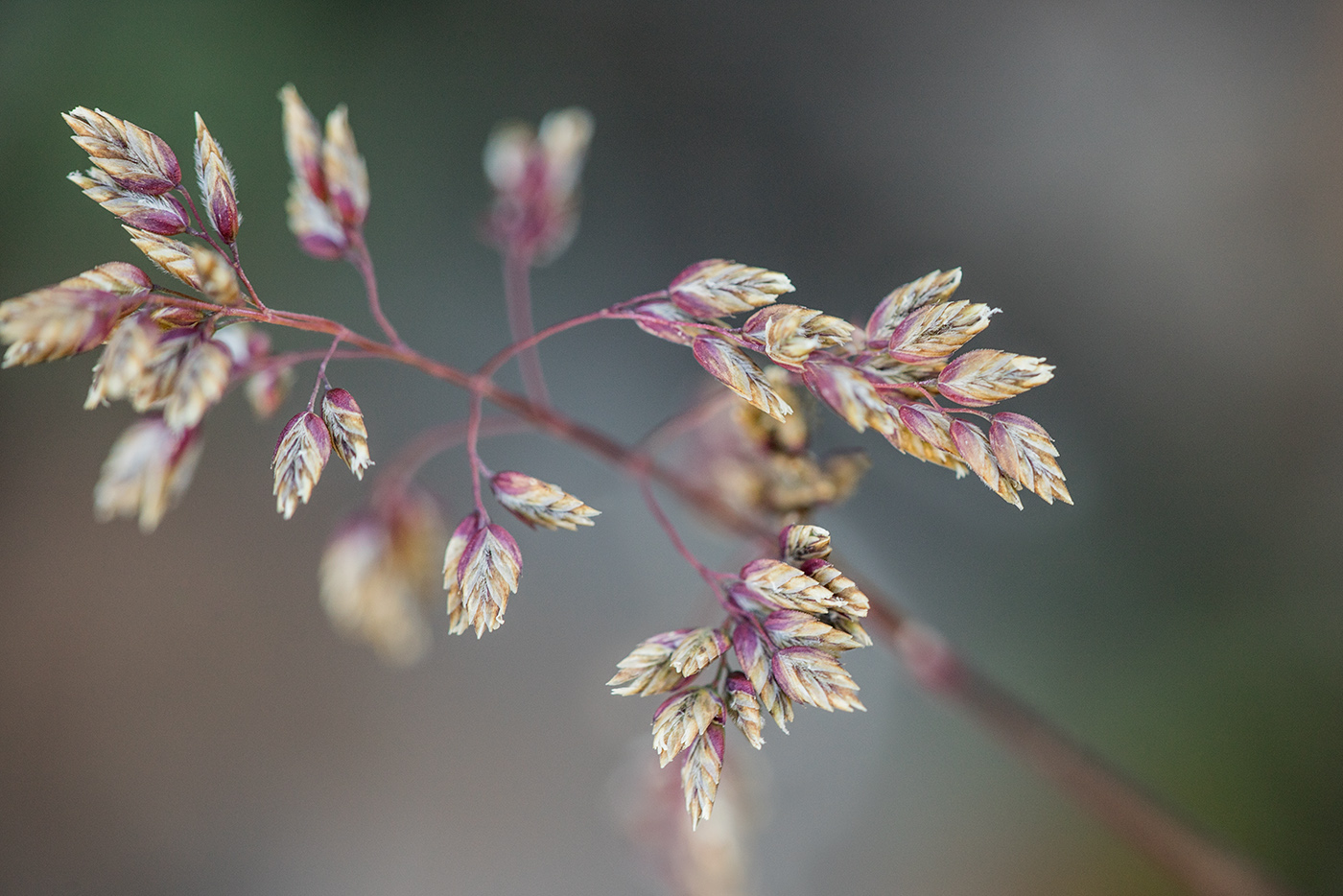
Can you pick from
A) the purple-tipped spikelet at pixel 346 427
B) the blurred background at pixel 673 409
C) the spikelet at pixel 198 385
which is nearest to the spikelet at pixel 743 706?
the purple-tipped spikelet at pixel 346 427

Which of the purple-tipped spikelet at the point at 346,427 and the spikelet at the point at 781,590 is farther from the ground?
the purple-tipped spikelet at the point at 346,427

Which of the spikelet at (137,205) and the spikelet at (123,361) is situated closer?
the spikelet at (123,361)

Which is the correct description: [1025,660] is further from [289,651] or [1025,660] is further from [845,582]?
[289,651]

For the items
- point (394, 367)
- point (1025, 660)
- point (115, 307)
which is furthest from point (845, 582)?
point (394, 367)

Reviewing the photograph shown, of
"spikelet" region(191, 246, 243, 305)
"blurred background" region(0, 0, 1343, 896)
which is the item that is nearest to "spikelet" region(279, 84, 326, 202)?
"spikelet" region(191, 246, 243, 305)

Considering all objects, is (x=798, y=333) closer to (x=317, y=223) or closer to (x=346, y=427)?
(x=346, y=427)

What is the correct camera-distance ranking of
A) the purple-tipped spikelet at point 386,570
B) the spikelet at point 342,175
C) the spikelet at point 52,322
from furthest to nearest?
the purple-tipped spikelet at point 386,570 < the spikelet at point 342,175 < the spikelet at point 52,322

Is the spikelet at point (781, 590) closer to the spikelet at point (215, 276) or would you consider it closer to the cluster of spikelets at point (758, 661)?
the cluster of spikelets at point (758, 661)
